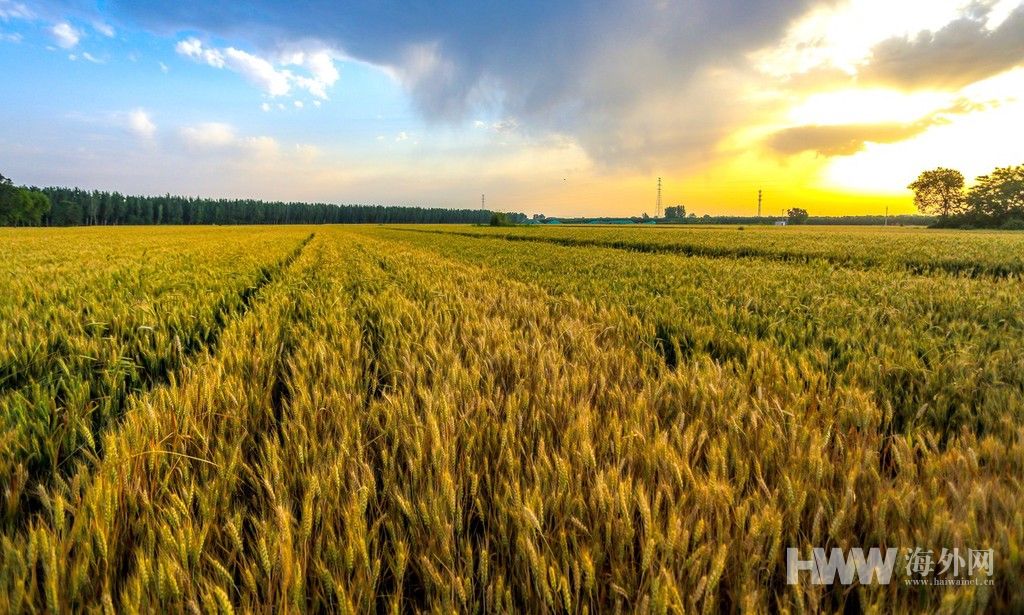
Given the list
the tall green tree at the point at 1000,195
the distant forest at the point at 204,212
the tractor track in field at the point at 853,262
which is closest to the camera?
the tractor track in field at the point at 853,262

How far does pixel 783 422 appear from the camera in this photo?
5.50ft

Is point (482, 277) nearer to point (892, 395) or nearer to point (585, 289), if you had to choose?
point (585, 289)

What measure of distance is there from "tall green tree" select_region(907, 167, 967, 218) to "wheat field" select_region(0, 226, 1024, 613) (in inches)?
5062

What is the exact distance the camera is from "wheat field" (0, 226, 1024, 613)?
93 cm

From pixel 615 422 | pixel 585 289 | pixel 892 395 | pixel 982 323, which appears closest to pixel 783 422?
pixel 615 422

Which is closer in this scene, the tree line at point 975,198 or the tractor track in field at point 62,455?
the tractor track in field at point 62,455

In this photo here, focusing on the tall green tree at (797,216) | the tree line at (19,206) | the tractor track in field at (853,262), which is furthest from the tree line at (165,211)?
the tractor track in field at (853,262)

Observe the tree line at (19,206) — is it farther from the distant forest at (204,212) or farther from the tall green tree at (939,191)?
the tall green tree at (939,191)

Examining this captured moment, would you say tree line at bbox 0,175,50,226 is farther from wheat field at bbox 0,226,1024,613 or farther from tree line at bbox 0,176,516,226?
wheat field at bbox 0,226,1024,613

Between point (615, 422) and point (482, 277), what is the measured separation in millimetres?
6117

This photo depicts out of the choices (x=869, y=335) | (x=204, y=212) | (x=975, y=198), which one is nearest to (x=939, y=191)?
(x=975, y=198)

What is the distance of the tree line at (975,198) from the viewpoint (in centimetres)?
7362

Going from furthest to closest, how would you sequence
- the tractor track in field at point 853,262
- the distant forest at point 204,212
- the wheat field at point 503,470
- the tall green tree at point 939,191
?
the distant forest at point 204,212, the tall green tree at point 939,191, the tractor track in field at point 853,262, the wheat field at point 503,470

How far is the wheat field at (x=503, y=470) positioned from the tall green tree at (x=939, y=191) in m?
129
